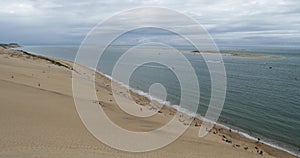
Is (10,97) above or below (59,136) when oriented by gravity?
above

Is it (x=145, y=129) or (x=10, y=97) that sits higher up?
(x=10, y=97)

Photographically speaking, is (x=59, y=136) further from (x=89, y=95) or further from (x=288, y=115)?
(x=288, y=115)

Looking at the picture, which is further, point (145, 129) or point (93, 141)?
point (145, 129)

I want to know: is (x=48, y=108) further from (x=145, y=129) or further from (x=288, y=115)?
(x=288, y=115)

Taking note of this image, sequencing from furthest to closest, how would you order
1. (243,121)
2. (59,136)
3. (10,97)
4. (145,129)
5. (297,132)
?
(243,121) → (297,132) → (10,97) → (145,129) → (59,136)

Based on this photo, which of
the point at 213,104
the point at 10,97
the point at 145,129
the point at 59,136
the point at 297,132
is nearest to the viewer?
the point at 59,136

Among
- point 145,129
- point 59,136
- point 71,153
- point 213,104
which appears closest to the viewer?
point 71,153

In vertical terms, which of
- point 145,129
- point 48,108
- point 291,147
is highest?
point 48,108

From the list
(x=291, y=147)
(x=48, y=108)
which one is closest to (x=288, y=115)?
(x=291, y=147)

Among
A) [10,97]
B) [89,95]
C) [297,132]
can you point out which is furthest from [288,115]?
[10,97]
